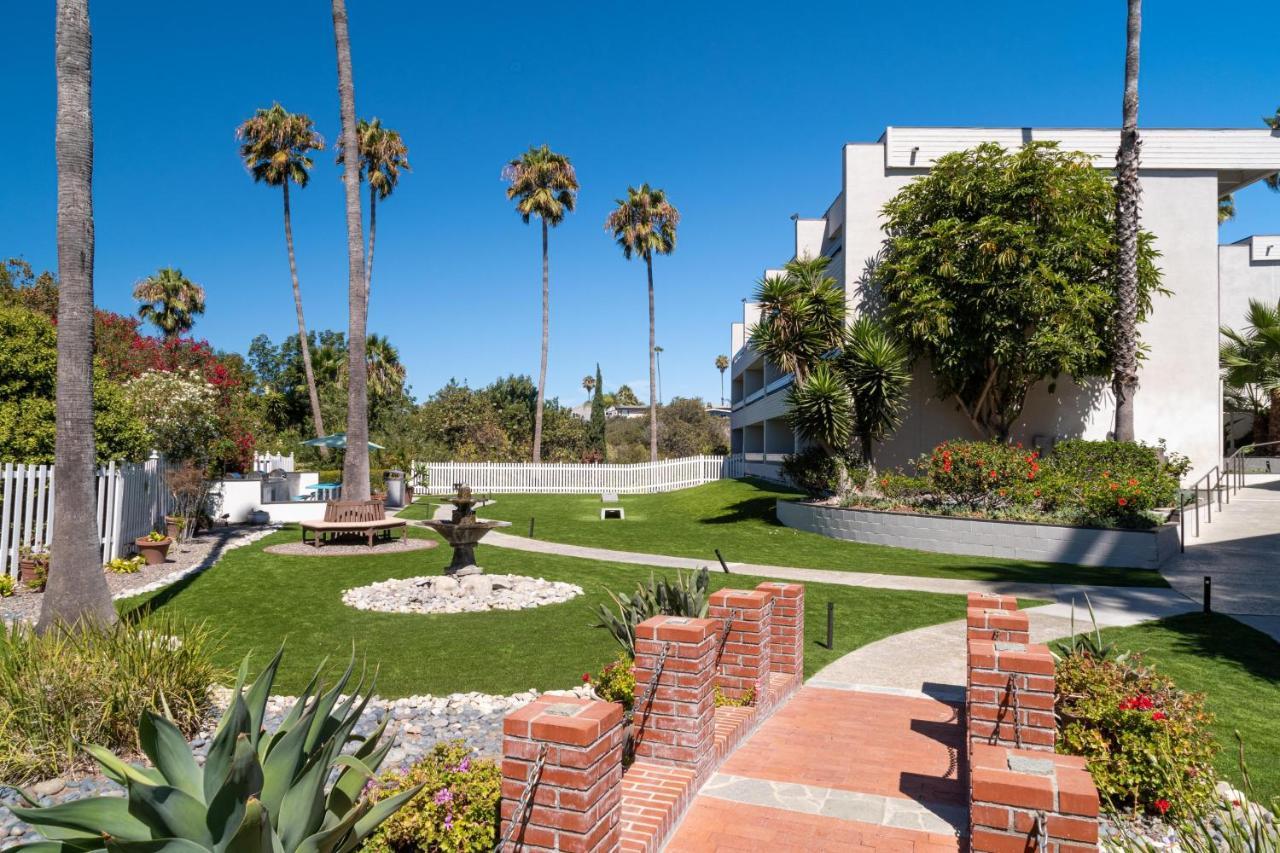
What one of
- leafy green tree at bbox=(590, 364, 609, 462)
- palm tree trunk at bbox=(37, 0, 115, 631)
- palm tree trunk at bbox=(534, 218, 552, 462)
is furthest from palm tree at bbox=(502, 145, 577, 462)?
palm tree trunk at bbox=(37, 0, 115, 631)

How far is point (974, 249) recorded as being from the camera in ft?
66.3

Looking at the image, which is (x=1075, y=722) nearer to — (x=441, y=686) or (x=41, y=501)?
(x=441, y=686)

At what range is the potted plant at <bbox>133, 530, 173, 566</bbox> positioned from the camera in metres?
14.1

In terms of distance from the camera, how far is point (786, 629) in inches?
277

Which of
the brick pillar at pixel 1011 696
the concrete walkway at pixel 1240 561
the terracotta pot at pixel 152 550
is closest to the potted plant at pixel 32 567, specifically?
the terracotta pot at pixel 152 550

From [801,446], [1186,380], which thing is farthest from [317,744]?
[801,446]

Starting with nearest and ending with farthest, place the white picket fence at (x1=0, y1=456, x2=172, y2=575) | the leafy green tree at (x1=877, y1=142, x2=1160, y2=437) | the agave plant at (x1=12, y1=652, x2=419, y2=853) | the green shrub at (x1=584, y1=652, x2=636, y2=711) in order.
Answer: the agave plant at (x1=12, y1=652, x2=419, y2=853)
the green shrub at (x1=584, y1=652, x2=636, y2=711)
the white picket fence at (x1=0, y1=456, x2=172, y2=575)
the leafy green tree at (x1=877, y1=142, x2=1160, y2=437)

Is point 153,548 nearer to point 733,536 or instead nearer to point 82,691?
point 82,691

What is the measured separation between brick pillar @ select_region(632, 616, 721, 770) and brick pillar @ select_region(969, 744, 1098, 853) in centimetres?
197

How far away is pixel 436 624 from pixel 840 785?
20.6 ft

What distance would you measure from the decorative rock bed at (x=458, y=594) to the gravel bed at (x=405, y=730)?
405cm

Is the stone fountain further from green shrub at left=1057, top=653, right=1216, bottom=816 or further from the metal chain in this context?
the metal chain

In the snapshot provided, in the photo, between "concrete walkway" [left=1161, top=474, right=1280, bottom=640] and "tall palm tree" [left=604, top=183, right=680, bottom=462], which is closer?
"concrete walkway" [left=1161, top=474, right=1280, bottom=640]

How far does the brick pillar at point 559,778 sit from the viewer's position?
10.8ft
